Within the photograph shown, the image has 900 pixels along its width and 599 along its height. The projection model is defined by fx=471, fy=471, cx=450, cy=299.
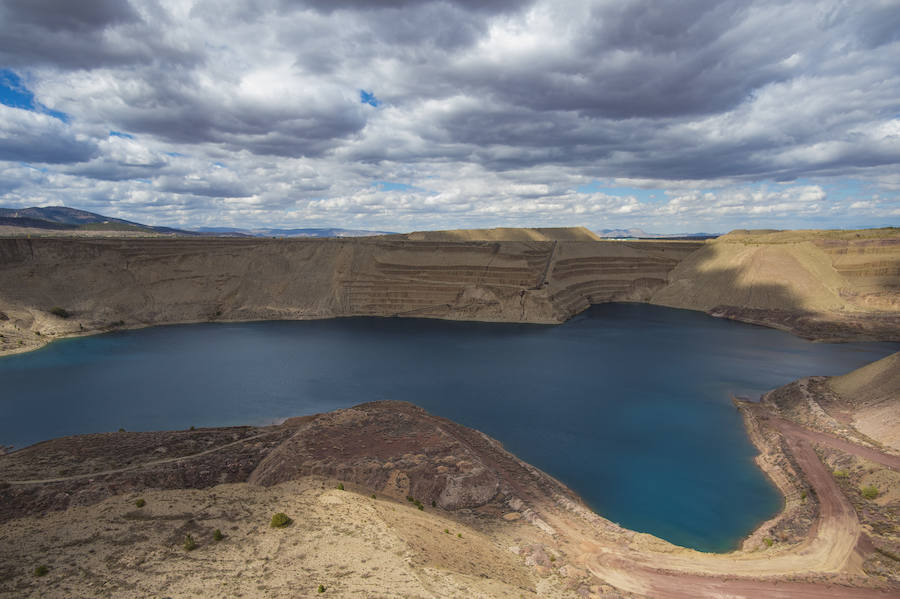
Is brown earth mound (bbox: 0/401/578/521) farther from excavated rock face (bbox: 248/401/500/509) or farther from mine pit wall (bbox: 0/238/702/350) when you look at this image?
mine pit wall (bbox: 0/238/702/350)

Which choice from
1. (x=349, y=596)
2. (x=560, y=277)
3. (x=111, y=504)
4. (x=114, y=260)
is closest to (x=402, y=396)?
(x=111, y=504)

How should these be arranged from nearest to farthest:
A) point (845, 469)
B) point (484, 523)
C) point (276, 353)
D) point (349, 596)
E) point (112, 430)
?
1. point (349, 596)
2. point (484, 523)
3. point (845, 469)
4. point (112, 430)
5. point (276, 353)

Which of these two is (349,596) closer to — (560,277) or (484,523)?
(484,523)

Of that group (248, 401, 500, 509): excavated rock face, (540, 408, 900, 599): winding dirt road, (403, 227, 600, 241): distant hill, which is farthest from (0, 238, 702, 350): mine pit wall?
(540, 408, 900, 599): winding dirt road

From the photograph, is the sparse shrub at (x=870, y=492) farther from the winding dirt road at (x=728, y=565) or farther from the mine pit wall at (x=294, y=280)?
the mine pit wall at (x=294, y=280)

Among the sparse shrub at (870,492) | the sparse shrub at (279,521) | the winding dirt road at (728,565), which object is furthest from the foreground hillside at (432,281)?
the sparse shrub at (279,521)

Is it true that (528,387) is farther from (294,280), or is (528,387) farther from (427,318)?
(294,280)
